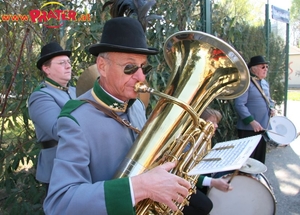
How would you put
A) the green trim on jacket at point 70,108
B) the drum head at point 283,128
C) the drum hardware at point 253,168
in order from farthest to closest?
1. the drum head at point 283,128
2. the drum hardware at point 253,168
3. the green trim on jacket at point 70,108

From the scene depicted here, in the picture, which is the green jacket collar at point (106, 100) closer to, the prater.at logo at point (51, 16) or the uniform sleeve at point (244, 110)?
the prater.at logo at point (51, 16)

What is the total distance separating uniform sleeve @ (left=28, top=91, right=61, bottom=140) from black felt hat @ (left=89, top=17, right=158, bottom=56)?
844mm

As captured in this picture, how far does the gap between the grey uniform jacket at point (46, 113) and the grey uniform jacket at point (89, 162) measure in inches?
29.7

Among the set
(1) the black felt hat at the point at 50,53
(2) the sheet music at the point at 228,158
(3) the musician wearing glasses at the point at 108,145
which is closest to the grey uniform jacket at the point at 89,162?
(3) the musician wearing glasses at the point at 108,145

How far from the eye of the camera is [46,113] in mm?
2006

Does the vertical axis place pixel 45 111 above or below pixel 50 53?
below

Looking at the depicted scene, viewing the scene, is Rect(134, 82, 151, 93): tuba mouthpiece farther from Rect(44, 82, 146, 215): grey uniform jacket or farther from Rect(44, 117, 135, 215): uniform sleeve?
Rect(44, 117, 135, 215): uniform sleeve

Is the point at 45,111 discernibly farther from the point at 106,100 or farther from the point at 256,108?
the point at 256,108

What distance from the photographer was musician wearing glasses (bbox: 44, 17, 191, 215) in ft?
3.28

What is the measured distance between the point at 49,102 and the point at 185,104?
1.17 m

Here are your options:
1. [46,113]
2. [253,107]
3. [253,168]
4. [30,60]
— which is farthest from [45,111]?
[253,107]

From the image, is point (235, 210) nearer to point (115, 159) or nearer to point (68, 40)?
point (115, 159)

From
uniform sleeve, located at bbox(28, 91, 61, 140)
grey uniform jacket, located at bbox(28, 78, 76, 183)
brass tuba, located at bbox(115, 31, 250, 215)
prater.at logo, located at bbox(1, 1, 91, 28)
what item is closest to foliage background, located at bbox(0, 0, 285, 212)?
prater.at logo, located at bbox(1, 1, 91, 28)

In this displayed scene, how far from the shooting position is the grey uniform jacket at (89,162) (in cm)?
100
